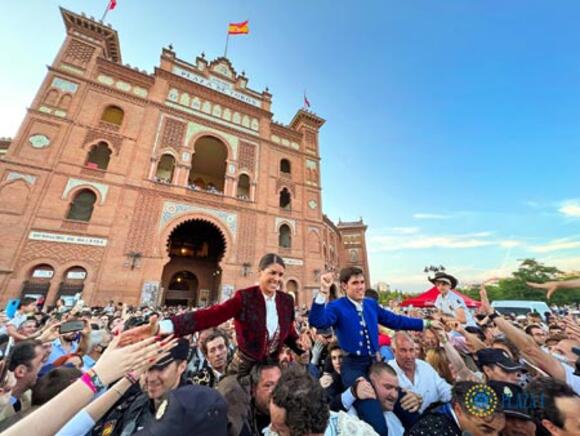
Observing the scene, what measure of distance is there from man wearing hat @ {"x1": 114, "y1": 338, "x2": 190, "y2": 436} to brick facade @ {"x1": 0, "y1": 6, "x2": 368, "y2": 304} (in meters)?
11.0

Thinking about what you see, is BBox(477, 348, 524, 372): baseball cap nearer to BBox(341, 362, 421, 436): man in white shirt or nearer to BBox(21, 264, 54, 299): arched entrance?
BBox(341, 362, 421, 436): man in white shirt

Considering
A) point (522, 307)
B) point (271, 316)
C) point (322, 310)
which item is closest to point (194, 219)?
point (271, 316)

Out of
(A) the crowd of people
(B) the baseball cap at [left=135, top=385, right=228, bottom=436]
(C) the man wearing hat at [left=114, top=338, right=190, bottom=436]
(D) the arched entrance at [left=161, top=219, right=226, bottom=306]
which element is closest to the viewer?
(B) the baseball cap at [left=135, top=385, right=228, bottom=436]

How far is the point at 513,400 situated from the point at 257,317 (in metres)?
2.09

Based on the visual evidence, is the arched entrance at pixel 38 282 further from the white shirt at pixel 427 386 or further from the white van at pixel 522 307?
the white van at pixel 522 307

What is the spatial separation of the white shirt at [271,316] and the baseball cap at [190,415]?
117 centimetres

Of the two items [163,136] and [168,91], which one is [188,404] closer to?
[163,136]

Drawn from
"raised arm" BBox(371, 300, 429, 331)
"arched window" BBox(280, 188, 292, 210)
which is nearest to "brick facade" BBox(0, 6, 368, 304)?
"arched window" BBox(280, 188, 292, 210)

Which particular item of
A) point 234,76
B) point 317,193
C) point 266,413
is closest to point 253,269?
point 317,193

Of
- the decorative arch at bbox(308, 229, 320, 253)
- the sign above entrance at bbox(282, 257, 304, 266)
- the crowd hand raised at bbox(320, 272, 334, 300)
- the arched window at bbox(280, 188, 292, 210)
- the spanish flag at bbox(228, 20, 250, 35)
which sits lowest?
the crowd hand raised at bbox(320, 272, 334, 300)

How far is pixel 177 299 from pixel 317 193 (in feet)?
42.2

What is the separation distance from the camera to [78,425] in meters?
1.15

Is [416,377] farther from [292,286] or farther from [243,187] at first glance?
[243,187]

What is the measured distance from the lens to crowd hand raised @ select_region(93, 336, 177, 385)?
3.59ft
